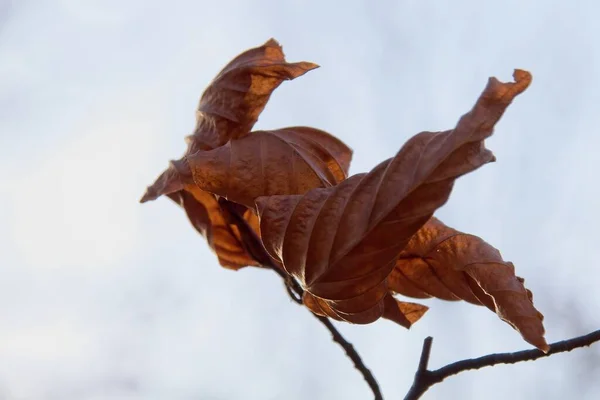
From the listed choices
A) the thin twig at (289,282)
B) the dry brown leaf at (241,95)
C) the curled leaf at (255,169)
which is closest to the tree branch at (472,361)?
the thin twig at (289,282)

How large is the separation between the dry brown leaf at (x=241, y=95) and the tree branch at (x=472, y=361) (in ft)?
1.22

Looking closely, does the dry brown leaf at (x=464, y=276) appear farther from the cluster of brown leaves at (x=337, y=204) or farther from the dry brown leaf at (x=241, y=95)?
the dry brown leaf at (x=241, y=95)

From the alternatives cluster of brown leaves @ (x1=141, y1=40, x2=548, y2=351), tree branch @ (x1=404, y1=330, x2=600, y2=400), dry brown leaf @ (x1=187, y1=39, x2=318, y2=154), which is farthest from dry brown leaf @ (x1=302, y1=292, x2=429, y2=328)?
dry brown leaf @ (x1=187, y1=39, x2=318, y2=154)

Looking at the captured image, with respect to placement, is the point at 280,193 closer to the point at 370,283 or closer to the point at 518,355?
the point at 370,283

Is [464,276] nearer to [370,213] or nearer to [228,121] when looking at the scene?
[370,213]

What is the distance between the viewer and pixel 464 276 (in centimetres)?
90

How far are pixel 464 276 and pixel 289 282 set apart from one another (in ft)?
0.74

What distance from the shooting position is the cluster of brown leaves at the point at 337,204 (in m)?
0.72

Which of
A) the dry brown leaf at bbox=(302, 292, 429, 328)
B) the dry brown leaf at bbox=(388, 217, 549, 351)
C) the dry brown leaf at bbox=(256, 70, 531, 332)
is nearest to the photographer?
the dry brown leaf at bbox=(256, 70, 531, 332)

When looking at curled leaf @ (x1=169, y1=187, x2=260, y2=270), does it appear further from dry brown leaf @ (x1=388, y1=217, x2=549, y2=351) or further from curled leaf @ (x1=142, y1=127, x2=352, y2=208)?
dry brown leaf @ (x1=388, y1=217, x2=549, y2=351)

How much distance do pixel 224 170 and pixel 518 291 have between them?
1.17 ft

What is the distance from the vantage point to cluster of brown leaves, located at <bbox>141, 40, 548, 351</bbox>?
719 mm

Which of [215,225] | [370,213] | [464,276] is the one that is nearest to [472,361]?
[464,276]

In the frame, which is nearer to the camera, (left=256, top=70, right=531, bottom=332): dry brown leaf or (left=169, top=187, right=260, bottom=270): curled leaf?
(left=256, top=70, right=531, bottom=332): dry brown leaf
